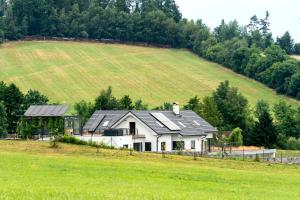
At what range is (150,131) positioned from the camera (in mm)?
71562

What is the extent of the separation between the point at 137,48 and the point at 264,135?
3021 inches

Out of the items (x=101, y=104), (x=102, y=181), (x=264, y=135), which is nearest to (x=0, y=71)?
(x=101, y=104)

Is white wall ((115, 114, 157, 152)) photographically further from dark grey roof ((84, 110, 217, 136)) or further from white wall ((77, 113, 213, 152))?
dark grey roof ((84, 110, 217, 136))

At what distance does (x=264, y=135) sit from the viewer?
298ft

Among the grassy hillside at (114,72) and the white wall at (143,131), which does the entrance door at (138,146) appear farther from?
the grassy hillside at (114,72)

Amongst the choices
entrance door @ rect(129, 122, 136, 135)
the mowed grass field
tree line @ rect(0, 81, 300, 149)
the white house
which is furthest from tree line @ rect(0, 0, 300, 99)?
the mowed grass field

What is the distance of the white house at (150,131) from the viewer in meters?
69.4

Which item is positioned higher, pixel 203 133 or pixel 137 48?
pixel 137 48

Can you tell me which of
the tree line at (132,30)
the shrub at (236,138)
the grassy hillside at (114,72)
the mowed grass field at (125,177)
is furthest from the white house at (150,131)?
the tree line at (132,30)

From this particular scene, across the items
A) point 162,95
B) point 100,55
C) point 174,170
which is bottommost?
point 174,170

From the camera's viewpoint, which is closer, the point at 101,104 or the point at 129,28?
the point at 101,104

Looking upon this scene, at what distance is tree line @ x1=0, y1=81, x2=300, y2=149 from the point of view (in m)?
87.4

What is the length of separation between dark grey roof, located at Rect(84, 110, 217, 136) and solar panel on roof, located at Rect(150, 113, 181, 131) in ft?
1.12

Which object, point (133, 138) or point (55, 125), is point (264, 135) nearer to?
point (133, 138)
